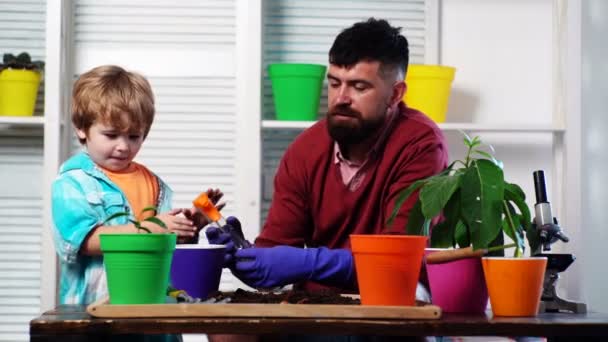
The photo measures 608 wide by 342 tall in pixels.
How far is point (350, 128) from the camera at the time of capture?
2484 mm

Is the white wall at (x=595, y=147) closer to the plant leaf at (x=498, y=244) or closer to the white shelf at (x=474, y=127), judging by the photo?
the white shelf at (x=474, y=127)

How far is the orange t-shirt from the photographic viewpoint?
2311 millimetres

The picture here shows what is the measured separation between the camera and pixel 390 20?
11.3 ft

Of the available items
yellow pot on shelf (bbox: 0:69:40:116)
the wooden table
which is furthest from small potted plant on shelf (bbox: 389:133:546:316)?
yellow pot on shelf (bbox: 0:69:40:116)

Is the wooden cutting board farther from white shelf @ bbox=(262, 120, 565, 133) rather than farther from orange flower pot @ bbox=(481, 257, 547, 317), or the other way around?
white shelf @ bbox=(262, 120, 565, 133)

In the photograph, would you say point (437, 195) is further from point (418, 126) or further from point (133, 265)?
point (418, 126)

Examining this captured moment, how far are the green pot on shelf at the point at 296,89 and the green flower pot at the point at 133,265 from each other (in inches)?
68.7

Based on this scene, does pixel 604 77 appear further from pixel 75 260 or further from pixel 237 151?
pixel 75 260

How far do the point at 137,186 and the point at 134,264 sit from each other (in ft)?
2.92

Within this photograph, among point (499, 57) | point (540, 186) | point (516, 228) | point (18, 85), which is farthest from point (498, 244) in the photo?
point (18, 85)

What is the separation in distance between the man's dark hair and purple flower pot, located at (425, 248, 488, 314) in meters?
1.05

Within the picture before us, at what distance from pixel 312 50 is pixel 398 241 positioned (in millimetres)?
2006

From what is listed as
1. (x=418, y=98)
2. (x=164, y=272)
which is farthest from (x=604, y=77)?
(x=164, y=272)

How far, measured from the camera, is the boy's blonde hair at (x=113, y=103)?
2285 mm
